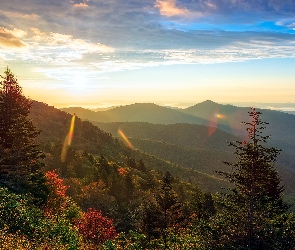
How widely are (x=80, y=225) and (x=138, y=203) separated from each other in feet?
101

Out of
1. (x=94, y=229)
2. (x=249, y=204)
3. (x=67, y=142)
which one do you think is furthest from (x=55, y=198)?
(x=67, y=142)

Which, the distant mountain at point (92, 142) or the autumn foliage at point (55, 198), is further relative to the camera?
the distant mountain at point (92, 142)

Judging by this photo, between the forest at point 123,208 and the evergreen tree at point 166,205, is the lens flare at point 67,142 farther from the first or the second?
the evergreen tree at point 166,205

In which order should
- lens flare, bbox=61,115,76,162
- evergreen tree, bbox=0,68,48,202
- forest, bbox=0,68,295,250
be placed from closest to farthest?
forest, bbox=0,68,295,250
evergreen tree, bbox=0,68,48,202
lens flare, bbox=61,115,76,162

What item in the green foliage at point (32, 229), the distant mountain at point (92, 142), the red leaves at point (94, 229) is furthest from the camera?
the distant mountain at point (92, 142)

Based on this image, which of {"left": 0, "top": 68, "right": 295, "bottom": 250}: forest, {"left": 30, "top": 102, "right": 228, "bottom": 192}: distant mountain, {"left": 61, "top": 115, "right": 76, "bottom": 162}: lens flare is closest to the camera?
{"left": 0, "top": 68, "right": 295, "bottom": 250}: forest

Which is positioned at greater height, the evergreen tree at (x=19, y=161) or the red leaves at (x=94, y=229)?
the evergreen tree at (x=19, y=161)

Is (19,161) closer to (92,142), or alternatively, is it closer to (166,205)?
(166,205)

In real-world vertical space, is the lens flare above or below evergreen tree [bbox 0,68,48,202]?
below

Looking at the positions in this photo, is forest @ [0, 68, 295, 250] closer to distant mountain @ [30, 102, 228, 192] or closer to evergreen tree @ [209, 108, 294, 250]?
evergreen tree @ [209, 108, 294, 250]

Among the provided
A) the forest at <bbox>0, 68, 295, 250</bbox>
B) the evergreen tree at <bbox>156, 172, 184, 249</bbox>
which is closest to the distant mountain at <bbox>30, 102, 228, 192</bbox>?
the forest at <bbox>0, 68, 295, 250</bbox>

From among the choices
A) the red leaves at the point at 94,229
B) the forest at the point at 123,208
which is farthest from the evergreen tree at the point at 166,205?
the red leaves at the point at 94,229

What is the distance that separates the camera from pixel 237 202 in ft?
73.2

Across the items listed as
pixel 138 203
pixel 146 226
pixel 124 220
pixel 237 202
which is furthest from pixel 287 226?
pixel 138 203
